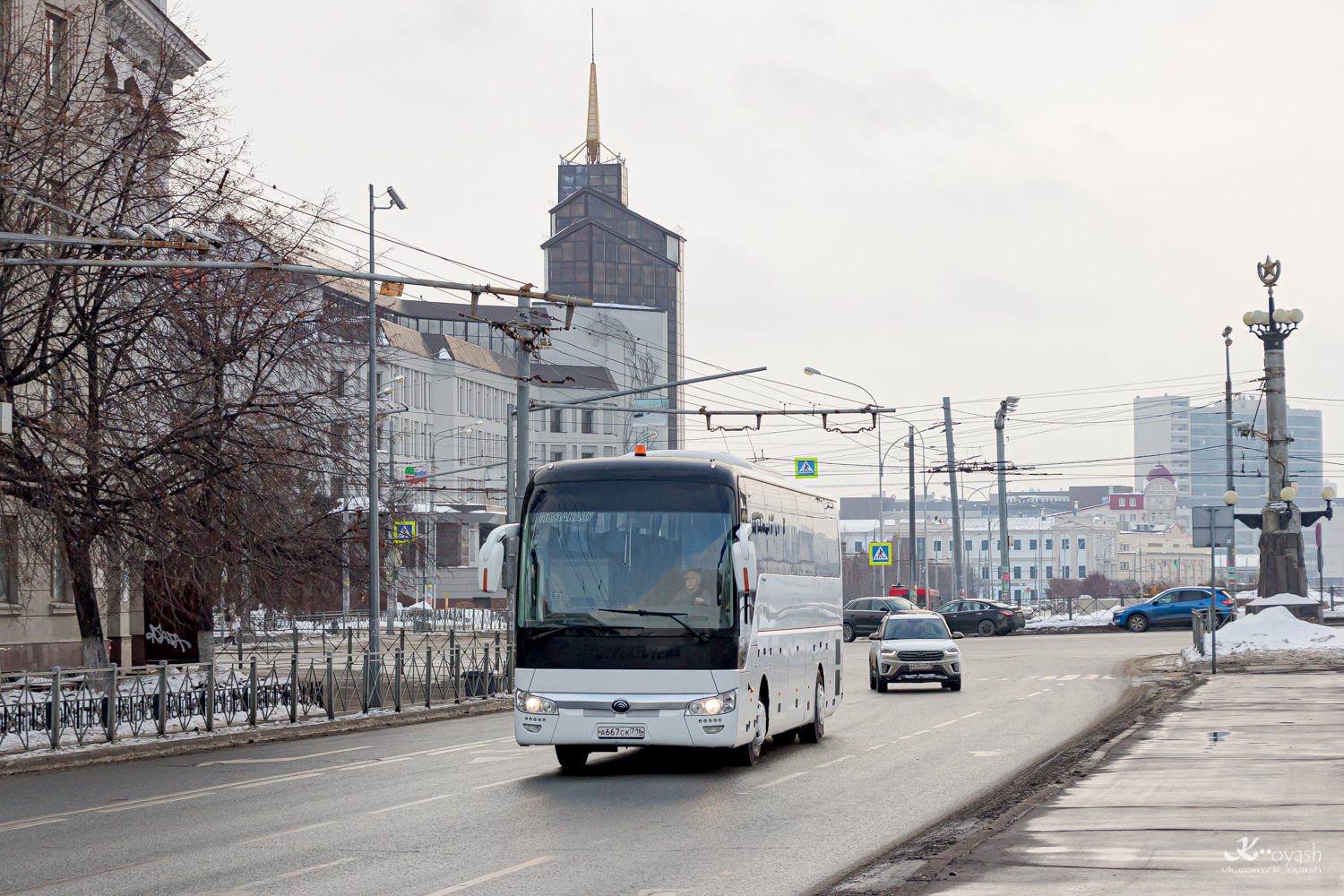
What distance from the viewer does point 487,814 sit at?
13531 millimetres

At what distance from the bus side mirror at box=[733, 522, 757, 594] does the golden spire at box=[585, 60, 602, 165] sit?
14332 cm

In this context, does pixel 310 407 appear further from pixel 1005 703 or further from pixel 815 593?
pixel 1005 703

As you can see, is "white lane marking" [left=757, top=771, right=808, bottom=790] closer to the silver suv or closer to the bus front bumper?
the bus front bumper

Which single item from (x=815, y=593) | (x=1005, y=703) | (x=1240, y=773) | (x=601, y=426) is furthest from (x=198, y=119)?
(x=601, y=426)

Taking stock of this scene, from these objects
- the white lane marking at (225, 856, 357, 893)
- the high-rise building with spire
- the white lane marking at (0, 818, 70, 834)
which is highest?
the high-rise building with spire

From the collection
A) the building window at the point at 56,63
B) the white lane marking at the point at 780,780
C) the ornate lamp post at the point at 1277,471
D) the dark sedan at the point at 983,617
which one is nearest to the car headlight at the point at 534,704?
the white lane marking at the point at 780,780

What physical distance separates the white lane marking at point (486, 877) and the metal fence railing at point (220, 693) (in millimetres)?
11052

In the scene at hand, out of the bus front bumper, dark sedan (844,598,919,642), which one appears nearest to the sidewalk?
the bus front bumper

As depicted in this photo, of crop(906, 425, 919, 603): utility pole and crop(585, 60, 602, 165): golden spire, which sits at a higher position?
crop(585, 60, 602, 165): golden spire

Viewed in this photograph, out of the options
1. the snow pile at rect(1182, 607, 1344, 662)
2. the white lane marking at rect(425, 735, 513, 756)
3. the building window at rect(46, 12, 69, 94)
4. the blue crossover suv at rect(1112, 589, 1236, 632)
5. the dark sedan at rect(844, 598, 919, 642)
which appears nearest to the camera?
the white lane marking at rect(425, 735, 513, 756)

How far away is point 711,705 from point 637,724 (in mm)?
791

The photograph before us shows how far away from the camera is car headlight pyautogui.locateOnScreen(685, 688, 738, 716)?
637 inches

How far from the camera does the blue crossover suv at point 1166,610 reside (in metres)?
56.9

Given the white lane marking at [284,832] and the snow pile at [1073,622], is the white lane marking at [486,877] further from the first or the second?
the snow pile at [1073,622]
